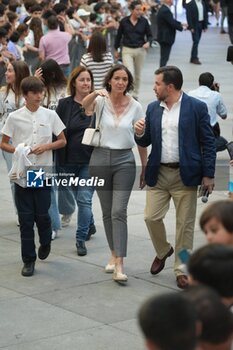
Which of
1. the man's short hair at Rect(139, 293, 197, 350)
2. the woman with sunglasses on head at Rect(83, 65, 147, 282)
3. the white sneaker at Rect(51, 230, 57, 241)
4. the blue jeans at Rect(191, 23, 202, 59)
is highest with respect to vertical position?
the man's short hair at Rect(139, 293, 197, 350)

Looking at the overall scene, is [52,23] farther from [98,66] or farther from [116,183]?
[116,183]

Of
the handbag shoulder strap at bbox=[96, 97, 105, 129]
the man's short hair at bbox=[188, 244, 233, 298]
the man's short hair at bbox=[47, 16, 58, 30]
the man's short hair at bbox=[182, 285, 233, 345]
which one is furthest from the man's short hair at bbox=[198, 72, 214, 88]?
the man's short hair at bbox=[182, 285, 233, 345]

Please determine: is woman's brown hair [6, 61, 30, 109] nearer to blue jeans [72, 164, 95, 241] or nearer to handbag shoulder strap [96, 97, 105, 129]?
blue jeans [72, 164, 95, 241]

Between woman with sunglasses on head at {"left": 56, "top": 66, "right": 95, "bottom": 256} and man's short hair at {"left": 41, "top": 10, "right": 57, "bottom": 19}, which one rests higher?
woman with sunglasses on head at {"left": 56, "top": 66, "right": 95, "bottom": 256}

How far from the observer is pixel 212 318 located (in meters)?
3.18

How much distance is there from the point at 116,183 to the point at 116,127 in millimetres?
480

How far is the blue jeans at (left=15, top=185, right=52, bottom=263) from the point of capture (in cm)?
871

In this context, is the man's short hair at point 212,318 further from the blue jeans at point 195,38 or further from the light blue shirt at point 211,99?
the blue jeans at point 195,38

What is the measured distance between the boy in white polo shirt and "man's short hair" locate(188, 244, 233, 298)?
522 centimetres

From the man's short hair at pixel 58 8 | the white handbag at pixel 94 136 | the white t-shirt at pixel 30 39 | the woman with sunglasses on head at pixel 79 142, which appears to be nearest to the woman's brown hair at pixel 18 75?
the woman with sunglasses on head at pixel 79 142

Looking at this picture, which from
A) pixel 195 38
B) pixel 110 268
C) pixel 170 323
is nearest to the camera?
pixel 170 323

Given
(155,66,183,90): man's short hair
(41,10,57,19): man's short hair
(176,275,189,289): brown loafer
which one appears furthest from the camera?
(41,10,57,19): man's short hair

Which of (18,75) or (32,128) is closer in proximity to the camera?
(32,128)

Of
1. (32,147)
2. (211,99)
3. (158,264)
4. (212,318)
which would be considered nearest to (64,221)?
(32,147)
